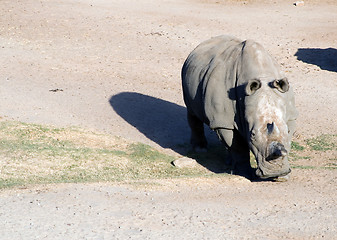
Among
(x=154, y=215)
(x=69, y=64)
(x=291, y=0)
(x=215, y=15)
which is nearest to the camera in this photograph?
(x=154, y=215)

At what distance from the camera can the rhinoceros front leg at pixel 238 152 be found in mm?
12102

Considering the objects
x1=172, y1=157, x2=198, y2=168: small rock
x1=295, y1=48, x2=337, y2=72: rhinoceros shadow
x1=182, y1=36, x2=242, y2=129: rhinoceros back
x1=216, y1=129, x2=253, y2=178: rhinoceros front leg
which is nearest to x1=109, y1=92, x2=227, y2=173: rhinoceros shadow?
x1=172, y1=157, x2=198, y2=168: small rock

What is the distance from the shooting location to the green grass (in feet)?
38.2

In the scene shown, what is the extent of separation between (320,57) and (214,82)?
11.4 m

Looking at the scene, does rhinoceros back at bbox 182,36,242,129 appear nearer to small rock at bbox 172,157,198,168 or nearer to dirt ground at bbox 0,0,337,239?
small rock at bbox 172,157,198,168

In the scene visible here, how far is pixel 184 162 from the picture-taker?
1288 cm

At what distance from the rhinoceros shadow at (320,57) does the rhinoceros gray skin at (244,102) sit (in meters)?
9.09

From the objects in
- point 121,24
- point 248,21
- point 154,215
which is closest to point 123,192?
point 154,215

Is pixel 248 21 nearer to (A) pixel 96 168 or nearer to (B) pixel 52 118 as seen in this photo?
(B) pixel 52 118

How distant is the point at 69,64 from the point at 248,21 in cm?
934

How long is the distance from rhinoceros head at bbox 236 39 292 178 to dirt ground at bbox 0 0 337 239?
0.41 metres

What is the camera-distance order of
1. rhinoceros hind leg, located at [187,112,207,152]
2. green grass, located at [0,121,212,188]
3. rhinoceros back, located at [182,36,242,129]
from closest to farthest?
green grass, located at [0,121,212,188]
rhinoceros back, located at [182,36,242,129]
rhinoceros hind leg, located at [187,112,207,152]

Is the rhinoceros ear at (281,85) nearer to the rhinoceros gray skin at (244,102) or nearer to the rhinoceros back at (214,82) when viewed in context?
the rhinoceros gray skin at (244,102)

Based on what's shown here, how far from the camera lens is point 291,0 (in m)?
31.2
